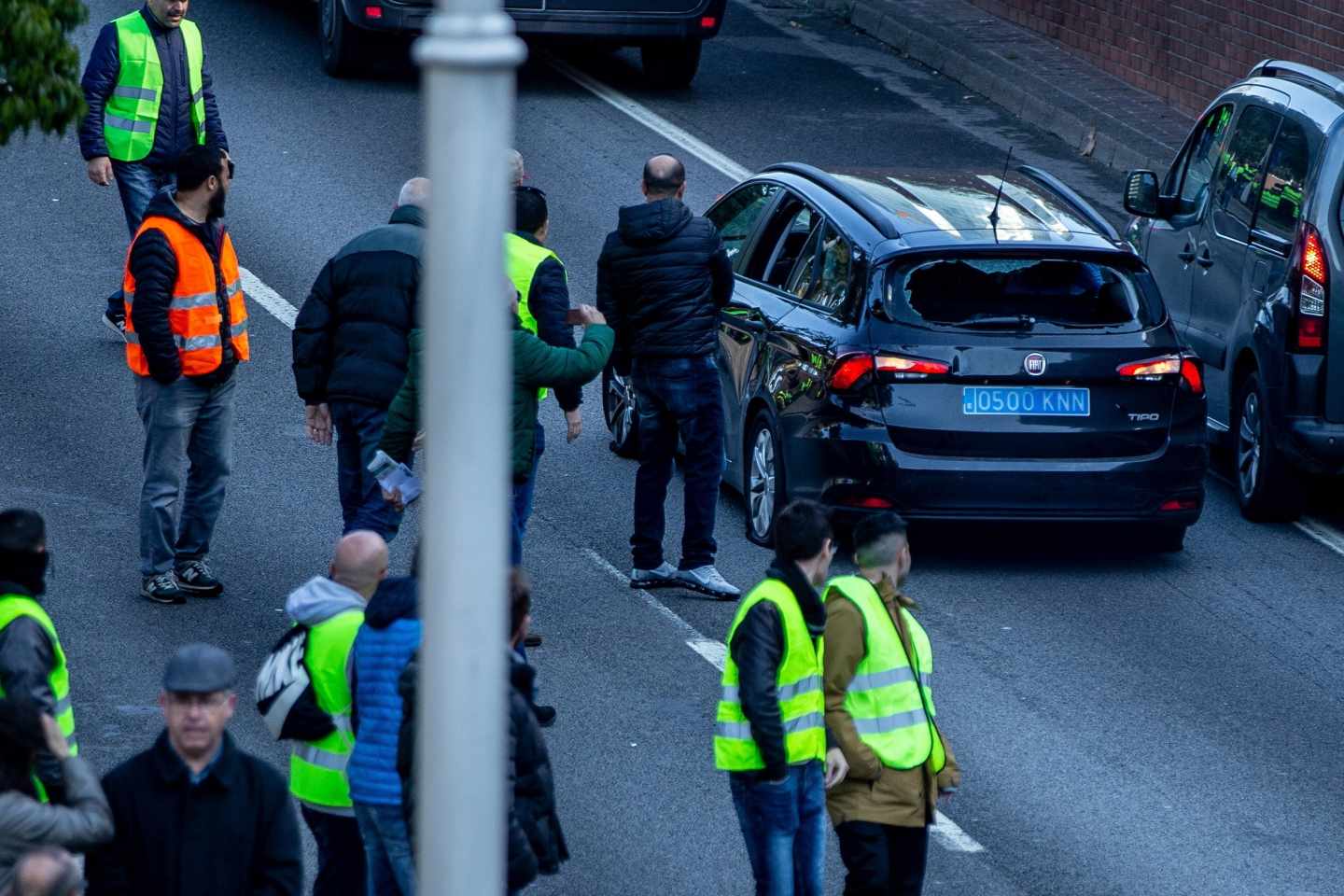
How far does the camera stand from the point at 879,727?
6.90m

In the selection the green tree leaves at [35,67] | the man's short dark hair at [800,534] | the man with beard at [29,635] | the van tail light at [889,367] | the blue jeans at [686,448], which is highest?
the green tree leaves at [35,67]

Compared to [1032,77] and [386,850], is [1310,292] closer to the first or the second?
[386,850]

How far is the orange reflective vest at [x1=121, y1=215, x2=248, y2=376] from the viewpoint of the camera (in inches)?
371

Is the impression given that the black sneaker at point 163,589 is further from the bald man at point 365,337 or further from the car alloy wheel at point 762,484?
the car alloy wheel at point 762,484

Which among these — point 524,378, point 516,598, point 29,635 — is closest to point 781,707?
point 516,598

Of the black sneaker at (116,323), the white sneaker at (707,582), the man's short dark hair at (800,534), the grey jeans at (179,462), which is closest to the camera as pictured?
the man's short dark hair at (800,534)

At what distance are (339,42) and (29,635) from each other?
13314 millimetres

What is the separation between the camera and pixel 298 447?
11828 millimetres

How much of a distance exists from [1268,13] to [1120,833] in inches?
461

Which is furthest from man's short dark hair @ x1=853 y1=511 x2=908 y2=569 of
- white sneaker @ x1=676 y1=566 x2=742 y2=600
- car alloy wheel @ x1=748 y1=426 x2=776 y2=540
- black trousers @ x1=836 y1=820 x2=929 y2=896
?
car alloy wheel @ x1=748 y1=426 x2=776 y2=540

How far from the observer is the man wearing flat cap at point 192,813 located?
18.1ft

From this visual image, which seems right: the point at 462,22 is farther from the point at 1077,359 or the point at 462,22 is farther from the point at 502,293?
the point at 1077,359

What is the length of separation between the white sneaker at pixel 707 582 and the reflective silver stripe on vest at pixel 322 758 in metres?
3.86

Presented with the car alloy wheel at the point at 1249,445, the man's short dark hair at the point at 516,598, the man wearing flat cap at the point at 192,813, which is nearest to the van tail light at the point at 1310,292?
the car alloy wheel at the point at 1249,445
